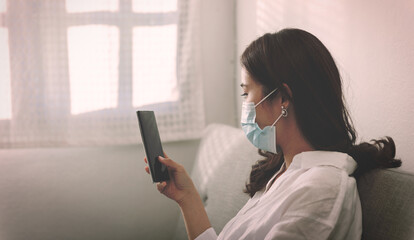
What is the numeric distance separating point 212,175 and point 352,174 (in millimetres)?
684

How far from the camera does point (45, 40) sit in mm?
1612

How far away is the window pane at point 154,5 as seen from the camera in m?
1.76

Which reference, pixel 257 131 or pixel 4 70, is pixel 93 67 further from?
pixel 257 131

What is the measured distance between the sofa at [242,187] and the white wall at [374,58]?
18 centimetres

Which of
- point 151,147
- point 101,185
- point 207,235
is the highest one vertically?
point 151,147

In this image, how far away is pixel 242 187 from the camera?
3.93 ft

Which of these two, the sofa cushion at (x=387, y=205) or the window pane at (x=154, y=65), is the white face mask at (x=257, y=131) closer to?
the sofa cushion at (x=387, y=205)

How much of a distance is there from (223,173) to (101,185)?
2.41 ft

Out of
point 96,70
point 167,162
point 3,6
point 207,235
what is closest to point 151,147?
point 167,162

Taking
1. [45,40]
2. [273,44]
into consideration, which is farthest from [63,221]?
[273,44]

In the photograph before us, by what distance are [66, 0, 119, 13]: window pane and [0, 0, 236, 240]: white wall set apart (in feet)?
1.65

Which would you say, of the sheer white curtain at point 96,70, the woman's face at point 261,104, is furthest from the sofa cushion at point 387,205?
the sheer white curtain at point 96,70

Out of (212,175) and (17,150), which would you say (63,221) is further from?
(212,175)

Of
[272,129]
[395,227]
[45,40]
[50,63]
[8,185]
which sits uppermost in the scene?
[45,40]
